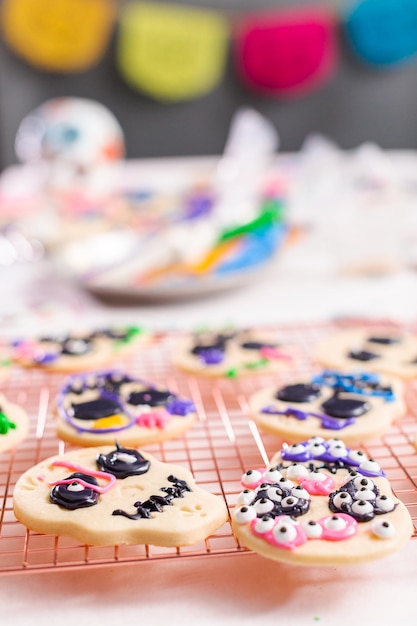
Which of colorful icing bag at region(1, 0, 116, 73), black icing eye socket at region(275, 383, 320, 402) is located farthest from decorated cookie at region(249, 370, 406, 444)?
colorful icing bag at region(1, 0, 116, 73)

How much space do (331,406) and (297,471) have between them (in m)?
0.17

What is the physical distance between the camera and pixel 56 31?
318 centimetres

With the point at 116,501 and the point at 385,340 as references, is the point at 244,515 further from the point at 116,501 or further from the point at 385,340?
the point at 385,340

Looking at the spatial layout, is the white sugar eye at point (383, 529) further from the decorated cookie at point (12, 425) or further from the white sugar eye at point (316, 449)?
the decorated cookie at point (12, 425)

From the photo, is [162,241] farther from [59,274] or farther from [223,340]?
[223,340]

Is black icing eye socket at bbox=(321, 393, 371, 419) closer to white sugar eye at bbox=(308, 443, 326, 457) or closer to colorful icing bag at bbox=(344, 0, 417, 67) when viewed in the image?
white sugar eye at bbox=(308, 443, 326, 457)

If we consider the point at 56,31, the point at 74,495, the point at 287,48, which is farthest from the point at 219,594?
the point at 56,31

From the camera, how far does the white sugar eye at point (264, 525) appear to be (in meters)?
0.68

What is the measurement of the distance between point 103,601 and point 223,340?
582 mm

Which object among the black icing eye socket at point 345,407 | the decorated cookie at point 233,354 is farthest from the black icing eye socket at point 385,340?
the black icing eye socket at point 345,407

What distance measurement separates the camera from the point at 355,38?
3.14 meters

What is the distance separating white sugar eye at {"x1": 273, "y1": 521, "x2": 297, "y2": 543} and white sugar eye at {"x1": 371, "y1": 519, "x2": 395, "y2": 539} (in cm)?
7

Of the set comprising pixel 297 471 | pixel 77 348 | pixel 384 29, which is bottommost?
pixel 77 348

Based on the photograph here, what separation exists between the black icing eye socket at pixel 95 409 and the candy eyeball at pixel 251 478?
23cm
